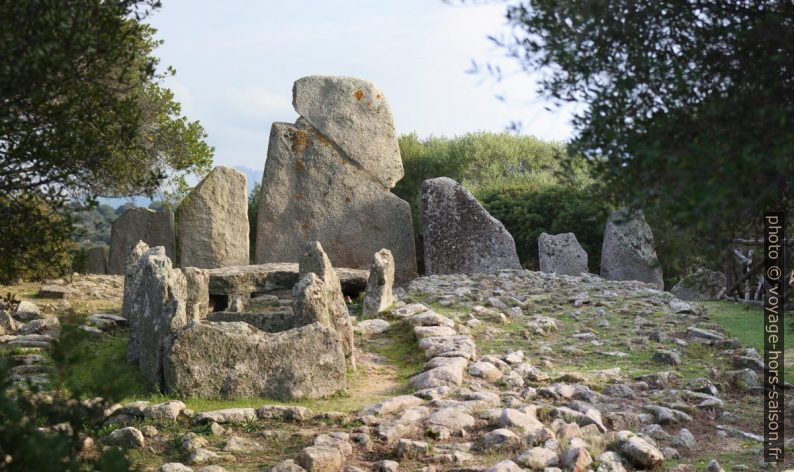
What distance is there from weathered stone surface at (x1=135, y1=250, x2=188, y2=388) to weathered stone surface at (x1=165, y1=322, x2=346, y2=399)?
302 millimetres

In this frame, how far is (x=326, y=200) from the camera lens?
2077 cm

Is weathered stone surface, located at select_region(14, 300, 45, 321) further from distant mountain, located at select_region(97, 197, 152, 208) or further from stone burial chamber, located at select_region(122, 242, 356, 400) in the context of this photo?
stone burial chamber, located at select_region(122, 242, 356, 400)

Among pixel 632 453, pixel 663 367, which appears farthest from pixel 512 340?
pixel 632 453

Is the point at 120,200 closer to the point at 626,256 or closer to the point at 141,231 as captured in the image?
the point at 141,231

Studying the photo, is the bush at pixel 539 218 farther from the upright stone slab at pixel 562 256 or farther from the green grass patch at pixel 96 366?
the green grass patch at pixel 96 366

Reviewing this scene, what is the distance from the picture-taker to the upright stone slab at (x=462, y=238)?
2062 centimetres

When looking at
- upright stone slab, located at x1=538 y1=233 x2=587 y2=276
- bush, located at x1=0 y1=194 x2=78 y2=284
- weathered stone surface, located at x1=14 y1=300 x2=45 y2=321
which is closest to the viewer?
bush, located at x1=0 y1=194 x2=78 y2=284

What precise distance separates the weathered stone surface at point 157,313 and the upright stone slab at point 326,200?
9.46 m

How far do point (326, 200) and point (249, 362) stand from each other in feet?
37.4

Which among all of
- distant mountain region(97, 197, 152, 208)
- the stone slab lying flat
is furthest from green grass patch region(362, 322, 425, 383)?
distant mountain region(97, 197, 152, 208)

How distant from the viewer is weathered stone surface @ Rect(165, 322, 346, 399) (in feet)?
31.1

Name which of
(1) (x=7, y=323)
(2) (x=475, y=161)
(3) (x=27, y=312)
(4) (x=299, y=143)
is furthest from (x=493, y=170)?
(1) (x=7, y=323)

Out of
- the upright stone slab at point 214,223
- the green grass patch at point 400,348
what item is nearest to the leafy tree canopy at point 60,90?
the green grass patch at point 400,348

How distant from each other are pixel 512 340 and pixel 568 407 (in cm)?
372
